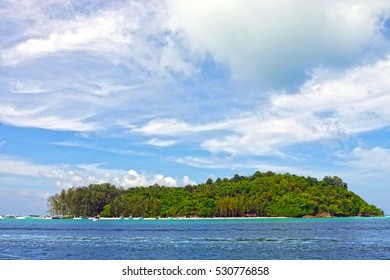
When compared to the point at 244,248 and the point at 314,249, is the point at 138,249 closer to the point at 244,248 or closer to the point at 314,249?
the point at 244,248

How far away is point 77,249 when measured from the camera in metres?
72.2

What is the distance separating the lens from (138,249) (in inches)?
2798

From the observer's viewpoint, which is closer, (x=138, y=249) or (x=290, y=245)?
(x=138, y=249)

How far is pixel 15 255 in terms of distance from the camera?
6341 cm

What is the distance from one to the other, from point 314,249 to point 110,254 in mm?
28460

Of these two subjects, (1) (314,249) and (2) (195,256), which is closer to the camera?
(2) (195,256)
